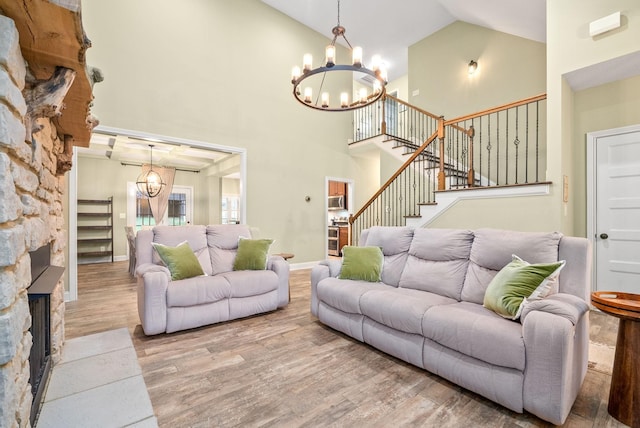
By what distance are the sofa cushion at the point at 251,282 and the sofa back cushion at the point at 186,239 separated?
33 cm

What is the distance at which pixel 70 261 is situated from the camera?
4.03 meters

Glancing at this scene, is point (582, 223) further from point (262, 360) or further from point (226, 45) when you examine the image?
point (226, 45)

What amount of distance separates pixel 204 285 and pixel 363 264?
1.60m

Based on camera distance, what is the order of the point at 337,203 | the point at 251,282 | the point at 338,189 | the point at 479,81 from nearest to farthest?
1. the point at 251,282
2. the point at 479,81
3. the point at 337,203
4. the point at 338,189

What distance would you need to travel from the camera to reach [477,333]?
180 centimetres

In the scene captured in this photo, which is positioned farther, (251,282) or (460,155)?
(460,155)

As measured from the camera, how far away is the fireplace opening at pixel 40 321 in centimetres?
156

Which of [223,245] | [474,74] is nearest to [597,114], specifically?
[474,74]

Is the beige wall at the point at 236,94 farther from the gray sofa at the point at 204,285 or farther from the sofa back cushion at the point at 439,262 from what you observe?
the sofa back cushion at the point at 439,262

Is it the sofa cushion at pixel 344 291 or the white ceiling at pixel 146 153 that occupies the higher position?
the white ceiling at pixel 146 153

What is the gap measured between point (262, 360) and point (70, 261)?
11.1 ft

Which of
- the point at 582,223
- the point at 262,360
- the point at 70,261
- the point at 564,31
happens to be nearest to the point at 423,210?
A: the point at 582,223

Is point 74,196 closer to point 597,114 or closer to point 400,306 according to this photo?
point 400,306

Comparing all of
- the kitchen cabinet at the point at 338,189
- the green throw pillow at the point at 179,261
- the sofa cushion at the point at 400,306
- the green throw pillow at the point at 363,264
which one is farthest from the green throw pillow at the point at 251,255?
the kitchen cabinet at the point at 338,189
